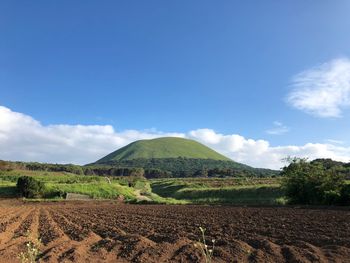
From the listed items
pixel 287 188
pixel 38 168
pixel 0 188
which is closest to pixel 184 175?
pixel 38 168

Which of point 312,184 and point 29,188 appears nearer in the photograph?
point 312,184

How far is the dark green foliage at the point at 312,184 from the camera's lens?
124 feet

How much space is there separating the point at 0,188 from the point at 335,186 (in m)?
44.0

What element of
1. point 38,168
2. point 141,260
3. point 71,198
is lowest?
point 141,260

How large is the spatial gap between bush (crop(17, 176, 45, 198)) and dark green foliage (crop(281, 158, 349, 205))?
3194 centimetres

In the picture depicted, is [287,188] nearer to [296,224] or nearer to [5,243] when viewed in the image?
[296,224]

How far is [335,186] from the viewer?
3916 centimetres

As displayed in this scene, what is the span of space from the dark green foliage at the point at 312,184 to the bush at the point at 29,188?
3194 cm

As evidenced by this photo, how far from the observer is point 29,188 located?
55.0 meters

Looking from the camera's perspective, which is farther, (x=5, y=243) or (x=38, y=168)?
(x=38, y=168)

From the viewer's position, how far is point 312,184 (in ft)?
135

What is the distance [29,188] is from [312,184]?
1403 inches

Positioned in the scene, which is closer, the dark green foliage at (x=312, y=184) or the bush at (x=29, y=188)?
the dark green foliage at (x=312, y=184)

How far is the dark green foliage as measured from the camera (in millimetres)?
37844
